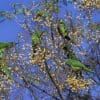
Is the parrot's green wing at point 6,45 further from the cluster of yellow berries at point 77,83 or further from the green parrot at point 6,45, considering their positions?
the cluster of yellow berries at point 77,83

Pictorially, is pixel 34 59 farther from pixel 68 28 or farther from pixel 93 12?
pixel 93 12

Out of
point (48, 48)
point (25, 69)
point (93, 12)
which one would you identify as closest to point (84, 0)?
point (93, 12)

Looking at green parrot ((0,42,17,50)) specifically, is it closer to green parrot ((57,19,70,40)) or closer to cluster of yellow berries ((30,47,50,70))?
cluster of yellow berries ((30,47,50,70))

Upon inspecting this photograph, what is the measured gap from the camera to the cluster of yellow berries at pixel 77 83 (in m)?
9.72

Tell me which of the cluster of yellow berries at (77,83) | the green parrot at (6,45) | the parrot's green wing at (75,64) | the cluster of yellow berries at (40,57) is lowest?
the cluster of yellow berries at (77,83)

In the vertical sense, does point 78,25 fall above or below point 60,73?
above

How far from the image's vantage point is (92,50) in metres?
10.7

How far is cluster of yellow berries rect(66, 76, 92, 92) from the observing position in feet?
31.9

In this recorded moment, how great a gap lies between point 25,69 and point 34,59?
1.33 ft

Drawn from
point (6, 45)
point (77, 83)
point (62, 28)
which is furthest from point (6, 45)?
point (62, 28)

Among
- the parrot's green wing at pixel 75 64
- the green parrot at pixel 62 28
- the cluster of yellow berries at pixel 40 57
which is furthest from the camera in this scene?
the green parrot at pixel 62 28

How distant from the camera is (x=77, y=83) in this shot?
9.73 metres

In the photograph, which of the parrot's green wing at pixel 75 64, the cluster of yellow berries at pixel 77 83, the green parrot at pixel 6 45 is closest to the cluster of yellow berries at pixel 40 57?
the cluster of yellow berries at pixel 77 83

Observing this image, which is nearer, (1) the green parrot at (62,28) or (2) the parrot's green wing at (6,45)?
(2) the parrot's green wing at (6,45)
